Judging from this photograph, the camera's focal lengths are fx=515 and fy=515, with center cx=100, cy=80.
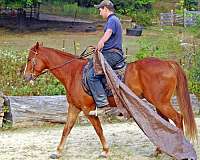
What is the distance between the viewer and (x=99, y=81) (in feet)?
24.5

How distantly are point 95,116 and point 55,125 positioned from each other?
97.0 inches

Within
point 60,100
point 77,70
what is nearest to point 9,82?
point 60,100

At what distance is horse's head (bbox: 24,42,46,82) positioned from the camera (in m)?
7.69

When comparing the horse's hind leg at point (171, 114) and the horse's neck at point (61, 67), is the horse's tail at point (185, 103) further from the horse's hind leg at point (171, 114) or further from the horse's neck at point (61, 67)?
the horse's neck at point (61, 67)

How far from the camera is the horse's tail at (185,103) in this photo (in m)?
7.49

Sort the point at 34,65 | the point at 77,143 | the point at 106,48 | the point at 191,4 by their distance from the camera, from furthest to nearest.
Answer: the point at 191,4 < the point at 77,143 < the point at 34,65 < the point at 106,48

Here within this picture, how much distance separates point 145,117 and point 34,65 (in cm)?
183

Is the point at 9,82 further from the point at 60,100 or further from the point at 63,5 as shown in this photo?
the point at 63,5

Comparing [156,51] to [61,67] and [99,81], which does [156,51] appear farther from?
[99,81]

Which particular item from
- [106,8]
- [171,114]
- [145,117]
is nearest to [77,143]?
[145,117]

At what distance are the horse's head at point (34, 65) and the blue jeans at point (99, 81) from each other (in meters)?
0.77

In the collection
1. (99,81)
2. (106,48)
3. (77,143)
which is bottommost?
(77,143)

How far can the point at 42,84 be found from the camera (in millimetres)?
10820

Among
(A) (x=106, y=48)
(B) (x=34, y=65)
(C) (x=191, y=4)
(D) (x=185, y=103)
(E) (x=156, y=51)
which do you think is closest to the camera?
(A) (x=106, y=48)
